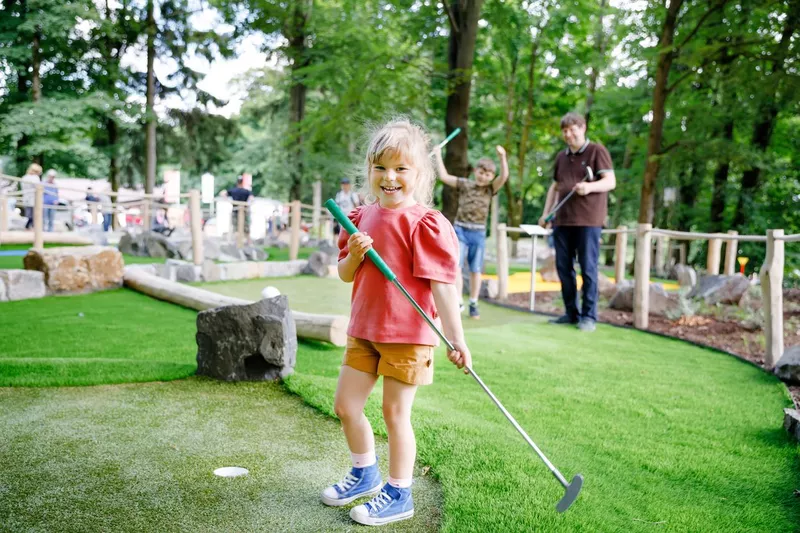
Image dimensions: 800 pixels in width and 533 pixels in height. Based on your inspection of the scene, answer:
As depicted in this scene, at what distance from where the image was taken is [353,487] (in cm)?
198

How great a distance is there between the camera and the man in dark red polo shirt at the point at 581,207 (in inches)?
210

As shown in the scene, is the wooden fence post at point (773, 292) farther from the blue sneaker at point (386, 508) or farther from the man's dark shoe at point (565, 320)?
the blue sneaker at point (386, 508)

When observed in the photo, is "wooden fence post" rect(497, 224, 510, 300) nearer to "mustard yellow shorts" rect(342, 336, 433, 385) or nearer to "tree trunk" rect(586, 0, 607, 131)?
"mustard yellow shorts" rect(342, 336, 433, 385)

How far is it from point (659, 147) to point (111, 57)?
43.3ft

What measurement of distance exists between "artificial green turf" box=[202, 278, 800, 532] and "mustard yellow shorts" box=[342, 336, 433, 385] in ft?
1.38

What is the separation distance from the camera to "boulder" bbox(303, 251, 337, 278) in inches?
393

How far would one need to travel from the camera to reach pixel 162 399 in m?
3.01

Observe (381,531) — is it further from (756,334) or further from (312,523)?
(756,334)

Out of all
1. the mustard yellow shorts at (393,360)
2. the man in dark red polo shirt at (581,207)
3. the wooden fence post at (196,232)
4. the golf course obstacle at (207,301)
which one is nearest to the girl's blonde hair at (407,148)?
the mustard yellow shorts at (393,360)

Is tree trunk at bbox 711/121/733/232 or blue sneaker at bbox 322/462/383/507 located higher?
tree trunk at bbox 711/121/733/232

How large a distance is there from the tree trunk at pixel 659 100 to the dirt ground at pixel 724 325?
10.9 ft

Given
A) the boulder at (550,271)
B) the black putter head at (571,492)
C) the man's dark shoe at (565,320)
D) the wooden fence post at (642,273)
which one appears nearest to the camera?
the black putter head at (571,492)

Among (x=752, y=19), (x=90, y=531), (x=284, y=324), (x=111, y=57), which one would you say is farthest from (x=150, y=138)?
(x=90, y=531)

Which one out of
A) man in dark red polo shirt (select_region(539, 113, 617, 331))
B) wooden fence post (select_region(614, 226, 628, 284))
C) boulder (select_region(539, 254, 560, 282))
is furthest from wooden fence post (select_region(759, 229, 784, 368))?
boulder (select_region(539, 254, 560, 282))
